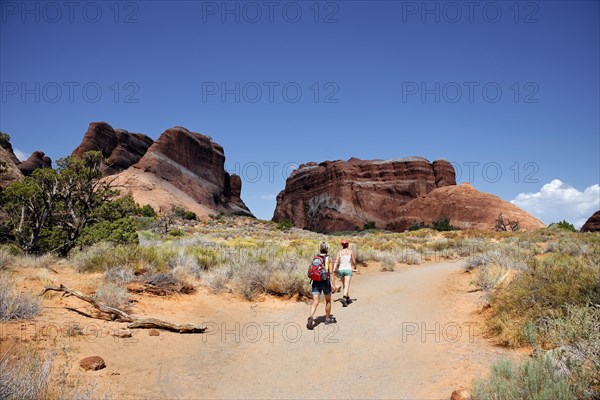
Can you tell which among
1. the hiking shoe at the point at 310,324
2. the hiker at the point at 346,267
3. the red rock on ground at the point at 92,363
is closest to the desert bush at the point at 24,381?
the red rock on ground at the point at 92,363

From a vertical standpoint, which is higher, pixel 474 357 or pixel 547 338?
pixel 547 338

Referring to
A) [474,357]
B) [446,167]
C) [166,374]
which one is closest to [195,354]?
[166,374]

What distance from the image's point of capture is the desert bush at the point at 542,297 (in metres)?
5.79

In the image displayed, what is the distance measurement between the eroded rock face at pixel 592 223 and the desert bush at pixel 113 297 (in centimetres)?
6212

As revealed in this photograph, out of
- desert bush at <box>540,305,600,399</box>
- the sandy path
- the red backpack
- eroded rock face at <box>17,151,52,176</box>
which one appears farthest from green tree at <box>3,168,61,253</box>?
eroded rock face at <box>17,151,52,176</box>

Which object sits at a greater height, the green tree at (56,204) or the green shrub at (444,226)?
the green shrub at (444,226)

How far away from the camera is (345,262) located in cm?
1030

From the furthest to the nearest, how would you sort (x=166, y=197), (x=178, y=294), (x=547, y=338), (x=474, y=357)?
(x=166, y=197), (x=178, y=294), (x=474, y=357), (x=547, y=338)

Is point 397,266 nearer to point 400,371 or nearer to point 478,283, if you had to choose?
point 478,283

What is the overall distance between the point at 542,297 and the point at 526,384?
340cm

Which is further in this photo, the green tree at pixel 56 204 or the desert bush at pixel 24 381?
the green tree at pixel 56 204

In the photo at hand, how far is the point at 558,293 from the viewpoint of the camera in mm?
6129

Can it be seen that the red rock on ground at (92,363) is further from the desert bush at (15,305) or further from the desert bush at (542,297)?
the desert bush at (542,297)

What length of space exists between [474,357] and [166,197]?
74.7 m
